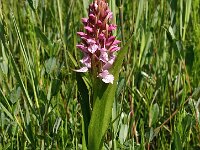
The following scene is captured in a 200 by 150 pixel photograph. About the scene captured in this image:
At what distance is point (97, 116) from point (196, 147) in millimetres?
606

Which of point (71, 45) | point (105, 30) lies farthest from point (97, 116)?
point (71, 45)

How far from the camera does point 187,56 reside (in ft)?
4.20

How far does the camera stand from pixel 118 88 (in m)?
1.00

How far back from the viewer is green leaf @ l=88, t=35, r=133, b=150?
0.76 metres

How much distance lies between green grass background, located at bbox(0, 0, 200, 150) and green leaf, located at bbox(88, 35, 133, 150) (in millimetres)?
72

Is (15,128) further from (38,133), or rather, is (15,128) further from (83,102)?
(83,102)

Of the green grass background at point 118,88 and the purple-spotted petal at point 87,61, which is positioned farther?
the green grass background at point 118,88

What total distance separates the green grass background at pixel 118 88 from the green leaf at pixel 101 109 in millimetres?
72

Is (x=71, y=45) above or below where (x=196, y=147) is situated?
above

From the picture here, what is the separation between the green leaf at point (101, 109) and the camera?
761mm

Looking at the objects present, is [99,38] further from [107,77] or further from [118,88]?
[118,88]

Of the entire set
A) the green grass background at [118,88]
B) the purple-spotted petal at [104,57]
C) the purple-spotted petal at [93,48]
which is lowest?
the green grass background at [118,88]

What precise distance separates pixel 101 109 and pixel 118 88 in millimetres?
230

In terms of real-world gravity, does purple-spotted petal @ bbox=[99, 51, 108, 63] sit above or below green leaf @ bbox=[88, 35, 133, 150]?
above
